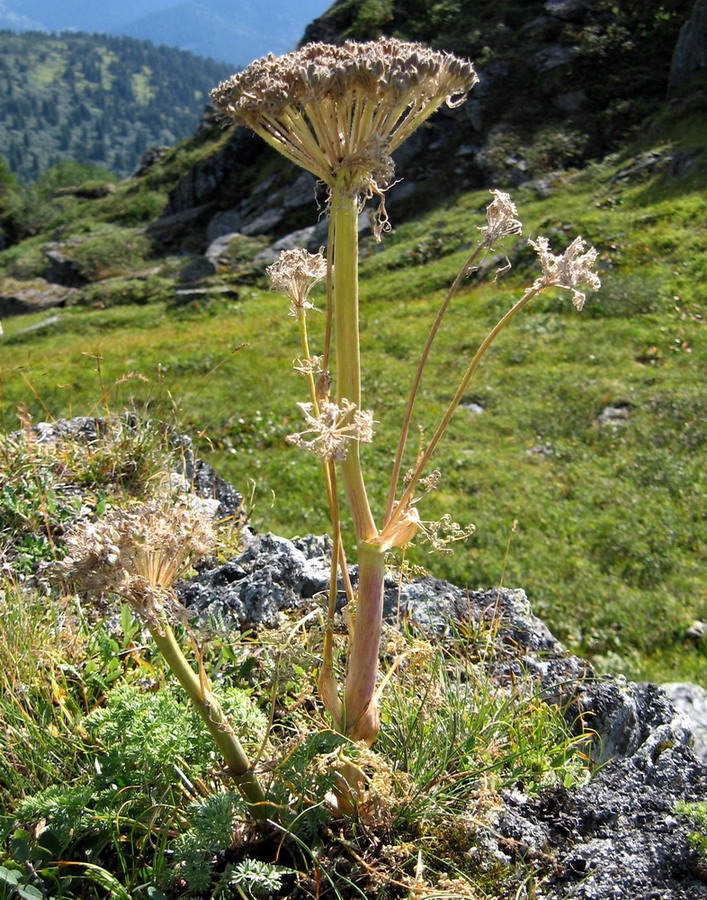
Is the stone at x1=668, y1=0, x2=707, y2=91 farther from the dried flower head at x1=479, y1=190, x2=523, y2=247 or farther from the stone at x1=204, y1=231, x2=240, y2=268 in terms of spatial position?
the dried flower head at x1=479, y1=190, x2=523, y2=247

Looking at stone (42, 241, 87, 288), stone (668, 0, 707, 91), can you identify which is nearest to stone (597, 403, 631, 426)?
stone (668, 0, 707, 91)

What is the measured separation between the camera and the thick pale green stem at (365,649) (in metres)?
1.94

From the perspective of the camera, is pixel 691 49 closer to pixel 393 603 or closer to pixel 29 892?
pixel 393 603

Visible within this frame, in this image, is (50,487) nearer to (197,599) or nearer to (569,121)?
(197,599)

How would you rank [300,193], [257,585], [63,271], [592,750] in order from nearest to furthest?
[592,750]
[257,585]
[300,193]
[63,271]

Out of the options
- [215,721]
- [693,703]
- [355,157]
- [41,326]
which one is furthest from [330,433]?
[41,326]

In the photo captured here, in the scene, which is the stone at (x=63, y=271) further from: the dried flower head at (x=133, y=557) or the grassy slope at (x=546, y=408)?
the dried flower head at (x=133, y=557)

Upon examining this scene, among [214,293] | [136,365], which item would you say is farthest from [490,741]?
[214,293]

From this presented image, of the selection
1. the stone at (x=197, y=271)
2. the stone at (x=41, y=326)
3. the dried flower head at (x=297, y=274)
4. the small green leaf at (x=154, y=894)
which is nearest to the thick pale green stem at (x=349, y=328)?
the dried flower head at (x=297, y=274)

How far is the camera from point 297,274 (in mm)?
2168

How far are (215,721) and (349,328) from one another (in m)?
1.14

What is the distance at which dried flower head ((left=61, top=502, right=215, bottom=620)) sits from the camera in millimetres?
1644

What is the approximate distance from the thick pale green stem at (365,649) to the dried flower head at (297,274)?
32.5 inches

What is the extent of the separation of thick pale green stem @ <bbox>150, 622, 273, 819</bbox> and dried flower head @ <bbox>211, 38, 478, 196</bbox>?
4.14ft
